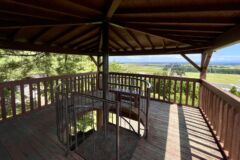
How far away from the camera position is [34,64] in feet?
37.9

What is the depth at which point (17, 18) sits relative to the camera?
294 centimetres

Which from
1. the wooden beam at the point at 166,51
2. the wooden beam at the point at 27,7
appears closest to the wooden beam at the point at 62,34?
the wooden beam at the point at 27,7

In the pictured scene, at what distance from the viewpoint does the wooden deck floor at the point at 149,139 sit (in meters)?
2.80

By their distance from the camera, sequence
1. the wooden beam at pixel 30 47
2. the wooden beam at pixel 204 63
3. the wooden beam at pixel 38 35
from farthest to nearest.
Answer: the wooden beam at pixel 204 63
the wooden beam at pixel 30 47
the wooden beam at pixel 38 35

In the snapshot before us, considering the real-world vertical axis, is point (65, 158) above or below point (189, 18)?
below

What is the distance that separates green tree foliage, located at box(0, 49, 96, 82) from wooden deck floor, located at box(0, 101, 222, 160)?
7.48m

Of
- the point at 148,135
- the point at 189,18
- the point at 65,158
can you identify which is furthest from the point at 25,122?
the point at 189,18

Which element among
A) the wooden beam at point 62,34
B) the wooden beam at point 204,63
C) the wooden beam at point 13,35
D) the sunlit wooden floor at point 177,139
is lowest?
the sunlit wooden floor at point 177,139

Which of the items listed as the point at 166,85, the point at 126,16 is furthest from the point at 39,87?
the point at 166,85

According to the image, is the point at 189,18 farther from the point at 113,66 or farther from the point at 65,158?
the point at 113,66

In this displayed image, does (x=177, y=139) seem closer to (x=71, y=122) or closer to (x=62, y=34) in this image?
(x=71, y=122)

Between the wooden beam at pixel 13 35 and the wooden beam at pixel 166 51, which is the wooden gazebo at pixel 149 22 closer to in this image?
the wooden beam at pixel 13 35

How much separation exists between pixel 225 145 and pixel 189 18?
2466mm

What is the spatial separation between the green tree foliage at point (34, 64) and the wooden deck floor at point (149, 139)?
7.48 m
